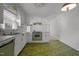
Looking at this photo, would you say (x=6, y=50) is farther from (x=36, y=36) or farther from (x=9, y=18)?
(x=36, y=36)

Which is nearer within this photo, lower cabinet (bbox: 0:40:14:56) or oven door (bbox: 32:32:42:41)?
lower cabinet (bbox: 0:40:14:56)

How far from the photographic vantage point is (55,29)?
5.02 feet

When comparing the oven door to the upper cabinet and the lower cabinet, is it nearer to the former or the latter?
the upper cabinet

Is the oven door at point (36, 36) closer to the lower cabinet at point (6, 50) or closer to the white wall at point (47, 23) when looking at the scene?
the white wall at point (47, 23)

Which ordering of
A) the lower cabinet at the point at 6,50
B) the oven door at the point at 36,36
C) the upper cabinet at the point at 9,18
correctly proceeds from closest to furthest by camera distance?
the lower cabinet at the point at 6,50 < the upper cabinet at the point at 9,18 < the oven door at the point at 36,36

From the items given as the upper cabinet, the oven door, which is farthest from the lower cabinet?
the oven door

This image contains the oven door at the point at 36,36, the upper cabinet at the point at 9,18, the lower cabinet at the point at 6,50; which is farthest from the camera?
the oven door at the point at 36,36

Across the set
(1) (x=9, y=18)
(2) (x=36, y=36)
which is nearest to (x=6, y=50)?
(1) (x=9, y=18)

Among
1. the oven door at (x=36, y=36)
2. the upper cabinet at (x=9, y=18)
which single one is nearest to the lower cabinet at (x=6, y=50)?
the upper cabinet at (x=9, y=18)

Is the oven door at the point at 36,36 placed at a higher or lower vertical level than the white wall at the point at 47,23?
lower

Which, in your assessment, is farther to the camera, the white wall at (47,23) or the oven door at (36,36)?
the oven door at (36,36)

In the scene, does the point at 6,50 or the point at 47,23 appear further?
the point at 47,23

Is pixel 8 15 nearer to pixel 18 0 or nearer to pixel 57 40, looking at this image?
pixel 18 0

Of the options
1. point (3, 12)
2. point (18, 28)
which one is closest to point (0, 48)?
point (18, 28)
